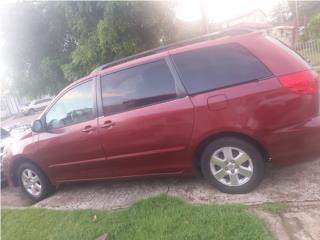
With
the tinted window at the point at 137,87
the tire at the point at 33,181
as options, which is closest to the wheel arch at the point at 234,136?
the tinted window at the point at 137,87

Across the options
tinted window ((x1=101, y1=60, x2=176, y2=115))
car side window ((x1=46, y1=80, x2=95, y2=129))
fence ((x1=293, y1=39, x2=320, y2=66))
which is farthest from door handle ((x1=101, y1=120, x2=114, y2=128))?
fence ((x1=293, y1=39, x2=320, y2=66))

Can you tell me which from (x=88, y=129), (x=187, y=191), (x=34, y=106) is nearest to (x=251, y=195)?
(x=187, y=191)

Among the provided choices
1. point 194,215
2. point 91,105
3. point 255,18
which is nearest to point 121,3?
point 91,105

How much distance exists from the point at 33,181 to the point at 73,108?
1508mm

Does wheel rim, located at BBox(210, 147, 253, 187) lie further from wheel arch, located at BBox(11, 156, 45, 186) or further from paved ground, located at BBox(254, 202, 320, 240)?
wheel arch, located at BBox(11, 156, 45, 186)

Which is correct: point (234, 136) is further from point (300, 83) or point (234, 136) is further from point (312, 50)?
point (312, 50)

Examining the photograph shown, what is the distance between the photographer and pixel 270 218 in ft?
11.4

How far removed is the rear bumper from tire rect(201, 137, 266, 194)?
0.19m

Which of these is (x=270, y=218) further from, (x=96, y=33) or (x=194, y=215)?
(x=96, y=33)

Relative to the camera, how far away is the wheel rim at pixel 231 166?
3949 millimetres

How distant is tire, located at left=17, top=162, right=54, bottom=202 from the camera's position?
540 cm

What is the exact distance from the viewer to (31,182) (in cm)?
552

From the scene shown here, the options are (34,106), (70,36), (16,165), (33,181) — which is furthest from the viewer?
(34,106)

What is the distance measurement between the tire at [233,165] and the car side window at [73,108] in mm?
1686
